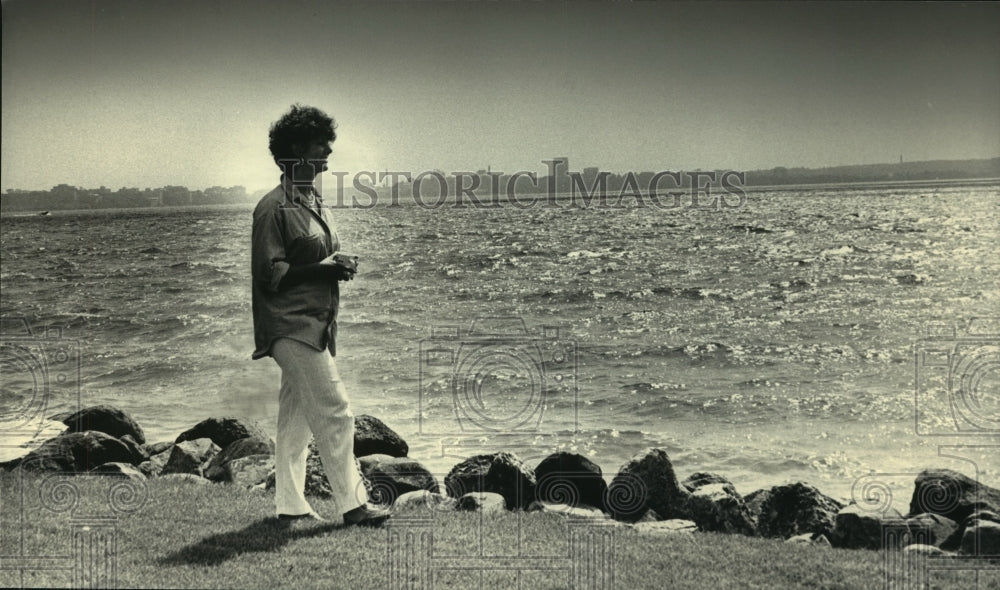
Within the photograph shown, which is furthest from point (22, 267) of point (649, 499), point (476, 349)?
point (649, 499)

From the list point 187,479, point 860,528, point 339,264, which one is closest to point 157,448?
point 187,479

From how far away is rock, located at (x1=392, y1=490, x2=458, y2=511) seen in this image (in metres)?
6.49

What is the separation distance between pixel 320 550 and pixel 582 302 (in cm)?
1155

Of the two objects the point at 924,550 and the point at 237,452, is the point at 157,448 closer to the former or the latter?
the point at 237,452

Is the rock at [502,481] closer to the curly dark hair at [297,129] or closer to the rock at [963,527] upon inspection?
the rock at [963,527]

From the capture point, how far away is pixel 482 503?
6492mm

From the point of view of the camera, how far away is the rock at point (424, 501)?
649 centimetres

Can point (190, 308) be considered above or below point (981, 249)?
below

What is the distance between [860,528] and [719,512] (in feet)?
3.33

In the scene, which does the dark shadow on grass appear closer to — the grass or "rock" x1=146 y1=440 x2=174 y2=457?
the grass

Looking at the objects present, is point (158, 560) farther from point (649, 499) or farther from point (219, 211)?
point (219, 211)

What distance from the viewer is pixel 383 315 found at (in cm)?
1455

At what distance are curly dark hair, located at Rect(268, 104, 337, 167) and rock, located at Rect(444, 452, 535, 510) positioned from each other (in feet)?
11.1

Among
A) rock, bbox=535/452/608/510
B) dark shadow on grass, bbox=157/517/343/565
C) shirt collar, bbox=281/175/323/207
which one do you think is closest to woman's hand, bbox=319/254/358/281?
shirt collar, bbox=281/175/323/207
